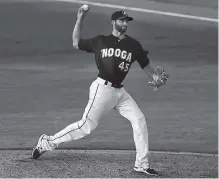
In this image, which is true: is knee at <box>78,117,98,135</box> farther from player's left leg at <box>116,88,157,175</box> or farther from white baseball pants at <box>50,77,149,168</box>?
player's left leg at <box>116,88,157,175</box>

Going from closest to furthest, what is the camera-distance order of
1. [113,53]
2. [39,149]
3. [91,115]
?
1. [113,53]
2. [91,115]
3. [39,149]

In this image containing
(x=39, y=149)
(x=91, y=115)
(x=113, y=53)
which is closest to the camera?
(x=113, y=53)

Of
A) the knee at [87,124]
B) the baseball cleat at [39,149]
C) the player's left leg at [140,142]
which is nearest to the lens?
Result: the player's left leg at [140,142]

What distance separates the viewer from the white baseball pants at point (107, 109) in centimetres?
1008

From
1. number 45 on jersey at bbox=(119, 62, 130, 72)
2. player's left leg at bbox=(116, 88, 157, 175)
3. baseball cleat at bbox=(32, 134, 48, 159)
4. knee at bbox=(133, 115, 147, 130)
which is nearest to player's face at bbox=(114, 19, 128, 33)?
number 45 on jersey at bbox=(119, 62, 130, 72)

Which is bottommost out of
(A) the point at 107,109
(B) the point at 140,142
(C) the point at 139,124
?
(B) the point at 140,142

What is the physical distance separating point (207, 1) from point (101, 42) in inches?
484

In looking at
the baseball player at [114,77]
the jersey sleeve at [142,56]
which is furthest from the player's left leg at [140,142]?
the jersey sleeve at [142,56]

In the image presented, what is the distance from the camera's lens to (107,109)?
10.2m

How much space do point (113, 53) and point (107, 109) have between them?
28.4 inches

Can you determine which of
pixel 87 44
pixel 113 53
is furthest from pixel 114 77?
pixel 87 44

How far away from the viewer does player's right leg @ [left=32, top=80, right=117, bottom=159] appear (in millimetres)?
10156

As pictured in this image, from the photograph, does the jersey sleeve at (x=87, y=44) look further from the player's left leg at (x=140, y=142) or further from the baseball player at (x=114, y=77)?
the player's left leg at (x=140, y=142)

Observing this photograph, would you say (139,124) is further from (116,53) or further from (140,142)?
(116,53)
